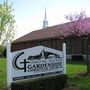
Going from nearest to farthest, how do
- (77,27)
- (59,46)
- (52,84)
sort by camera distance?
1. (52,84)
2. (77,27)
3. (59,46)

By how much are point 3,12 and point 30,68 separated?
12.8 meters

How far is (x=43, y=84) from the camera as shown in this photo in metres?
9.94

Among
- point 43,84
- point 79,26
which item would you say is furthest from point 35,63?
point 79,26

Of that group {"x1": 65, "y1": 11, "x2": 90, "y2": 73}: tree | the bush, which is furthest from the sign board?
{"x1": 65, "y1": 11, "x2": 90, "y2": 73}: tree

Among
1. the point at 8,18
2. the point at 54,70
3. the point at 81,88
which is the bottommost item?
the point at 81,88

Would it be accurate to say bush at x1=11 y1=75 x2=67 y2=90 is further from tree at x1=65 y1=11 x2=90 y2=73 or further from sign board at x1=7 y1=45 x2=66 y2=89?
tree at x1=65 y1=11 x2=90 y2=73

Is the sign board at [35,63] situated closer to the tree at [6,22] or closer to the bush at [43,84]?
the bush at [43,84]

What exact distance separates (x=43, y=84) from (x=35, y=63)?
83 centimetres

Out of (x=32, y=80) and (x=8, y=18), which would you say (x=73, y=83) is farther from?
(x=8, y=18)

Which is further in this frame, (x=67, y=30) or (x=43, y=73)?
(x=67, y=30)

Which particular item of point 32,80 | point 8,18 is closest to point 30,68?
point 32,80

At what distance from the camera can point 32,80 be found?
31.3ft

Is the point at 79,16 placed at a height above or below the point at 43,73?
above

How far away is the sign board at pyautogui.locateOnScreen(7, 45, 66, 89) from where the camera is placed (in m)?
9.18
